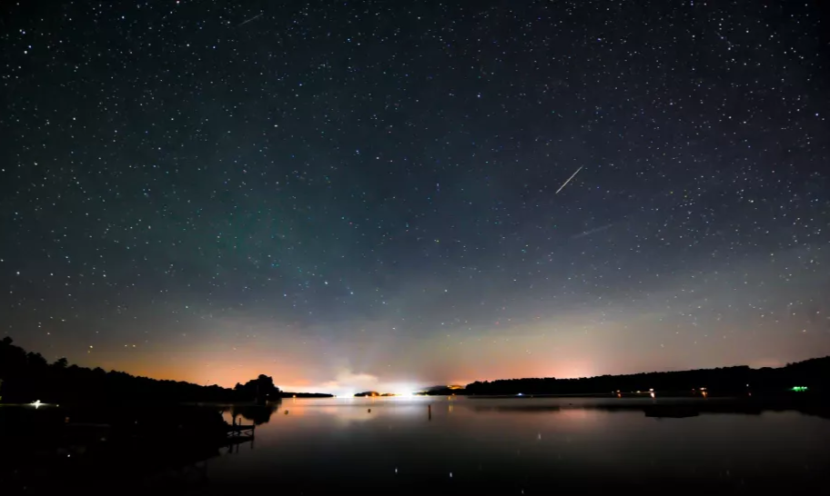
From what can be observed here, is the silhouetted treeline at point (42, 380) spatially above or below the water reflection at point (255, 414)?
above

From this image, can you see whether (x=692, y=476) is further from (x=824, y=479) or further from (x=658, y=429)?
(x=658, y=429)

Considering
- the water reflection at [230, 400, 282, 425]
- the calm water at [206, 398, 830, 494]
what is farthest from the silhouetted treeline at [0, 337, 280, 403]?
the calm water at [206, 398, 830, 494]

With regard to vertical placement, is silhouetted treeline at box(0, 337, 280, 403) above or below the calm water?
above

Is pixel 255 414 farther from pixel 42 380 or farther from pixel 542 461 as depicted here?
pixel 542 461

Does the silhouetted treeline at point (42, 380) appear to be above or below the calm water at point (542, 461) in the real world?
above

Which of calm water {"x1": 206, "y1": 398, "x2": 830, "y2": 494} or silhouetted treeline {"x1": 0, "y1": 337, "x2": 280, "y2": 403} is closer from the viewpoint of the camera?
calm water {"x1": 206, "y1": 398, "x2": 830, "y2": 494}

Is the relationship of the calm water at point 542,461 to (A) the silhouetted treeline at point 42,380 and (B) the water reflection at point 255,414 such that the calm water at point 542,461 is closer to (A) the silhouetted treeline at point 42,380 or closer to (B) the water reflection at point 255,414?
(B) the water reflection at point 255,414

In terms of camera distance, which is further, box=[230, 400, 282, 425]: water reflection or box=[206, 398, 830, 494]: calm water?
box=[230, 400, 282, 425]: water reflection

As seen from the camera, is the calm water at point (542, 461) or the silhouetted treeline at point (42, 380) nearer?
the calm water at point (542, 461)

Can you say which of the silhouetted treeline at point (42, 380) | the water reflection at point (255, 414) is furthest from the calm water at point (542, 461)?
the silhouetted treeline at point (42, 380)

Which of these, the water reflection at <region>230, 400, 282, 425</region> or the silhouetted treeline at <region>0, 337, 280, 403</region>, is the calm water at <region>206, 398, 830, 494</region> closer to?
the water reflection at <region>230, 400, 282, 425</region>

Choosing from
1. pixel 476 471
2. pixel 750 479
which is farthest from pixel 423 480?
pixel 750 479

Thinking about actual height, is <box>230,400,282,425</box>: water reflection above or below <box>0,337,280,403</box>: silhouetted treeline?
below

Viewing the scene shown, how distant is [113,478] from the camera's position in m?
26.1
